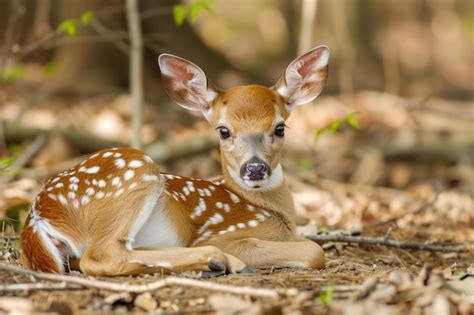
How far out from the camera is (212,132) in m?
9.39

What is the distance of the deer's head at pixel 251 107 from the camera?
15.6 feet

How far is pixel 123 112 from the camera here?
1071cm

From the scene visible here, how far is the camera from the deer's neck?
5.09 meters

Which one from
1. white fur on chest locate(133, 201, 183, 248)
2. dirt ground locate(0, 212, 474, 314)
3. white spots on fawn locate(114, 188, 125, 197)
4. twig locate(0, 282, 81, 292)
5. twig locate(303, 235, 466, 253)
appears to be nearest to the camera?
dirt ground locate(0, 212, 474, 314)

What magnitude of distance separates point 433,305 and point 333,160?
6.24 metres

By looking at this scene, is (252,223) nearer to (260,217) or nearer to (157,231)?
(260,217)

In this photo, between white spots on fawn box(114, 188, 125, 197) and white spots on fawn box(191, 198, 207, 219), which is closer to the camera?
white spots on fawn box(114, 188, 125, 197)

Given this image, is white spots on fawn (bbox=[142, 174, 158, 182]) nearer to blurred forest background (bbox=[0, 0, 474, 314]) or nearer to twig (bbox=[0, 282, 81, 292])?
blurred forest background (bbox=[0, 0, 474, 314])

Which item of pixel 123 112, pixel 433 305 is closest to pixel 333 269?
pixel 433 305

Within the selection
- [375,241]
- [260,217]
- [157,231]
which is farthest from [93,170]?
[375,241]

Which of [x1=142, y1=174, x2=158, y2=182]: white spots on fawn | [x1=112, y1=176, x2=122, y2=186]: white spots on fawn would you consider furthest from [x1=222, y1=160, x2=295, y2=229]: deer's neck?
[x1=112, y1=176, x2=122, y2=186]: white spots on fawn

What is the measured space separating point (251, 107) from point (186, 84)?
2.05ft

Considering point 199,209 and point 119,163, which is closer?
point 119,163

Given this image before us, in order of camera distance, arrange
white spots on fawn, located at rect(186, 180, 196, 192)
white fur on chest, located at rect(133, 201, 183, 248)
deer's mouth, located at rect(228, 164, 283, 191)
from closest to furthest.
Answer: white fur on chest, located at rect(133, 201, 183, 248) < deer's mouth, located at rect(228, 164, 283, 191) < white spots on fawn, located at rect(186, 180, 196, 192)
